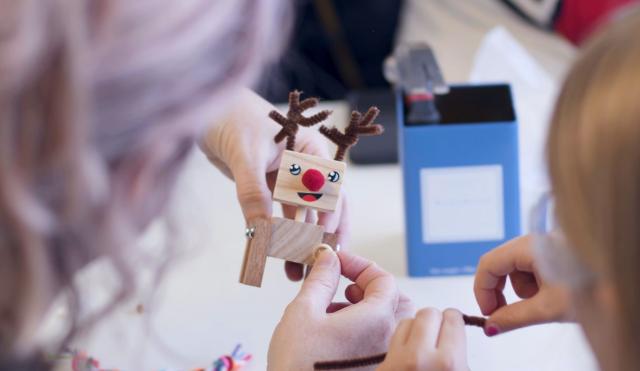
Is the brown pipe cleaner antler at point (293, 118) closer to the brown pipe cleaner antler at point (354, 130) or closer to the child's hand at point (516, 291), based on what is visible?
the brown pipe cleaner antler at point (354, 130)

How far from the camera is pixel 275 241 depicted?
30.2 inches

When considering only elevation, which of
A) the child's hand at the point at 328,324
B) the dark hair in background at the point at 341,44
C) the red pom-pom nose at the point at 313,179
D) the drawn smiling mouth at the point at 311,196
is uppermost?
the dark hair in background at the point at 341,44

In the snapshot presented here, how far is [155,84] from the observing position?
1.41ft

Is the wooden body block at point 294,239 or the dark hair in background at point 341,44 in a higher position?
the dark hair in background at point 341,44

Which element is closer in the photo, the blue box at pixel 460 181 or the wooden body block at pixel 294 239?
the wooden body block at pixel 294 239

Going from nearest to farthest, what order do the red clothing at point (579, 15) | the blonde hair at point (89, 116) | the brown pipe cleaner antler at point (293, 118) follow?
the blonde hair at point (89, 116) → the brown pipe cleaner antler at point (293, 118) → the red clothing at point (579, 15)

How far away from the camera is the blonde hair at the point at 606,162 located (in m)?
0.43

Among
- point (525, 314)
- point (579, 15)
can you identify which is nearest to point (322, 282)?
point (525, 314)

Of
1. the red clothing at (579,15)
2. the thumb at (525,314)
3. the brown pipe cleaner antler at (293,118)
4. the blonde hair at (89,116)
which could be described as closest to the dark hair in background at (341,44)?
the red clothing at (579,15)

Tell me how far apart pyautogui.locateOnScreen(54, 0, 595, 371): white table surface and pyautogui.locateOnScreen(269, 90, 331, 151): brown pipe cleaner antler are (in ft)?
0.28

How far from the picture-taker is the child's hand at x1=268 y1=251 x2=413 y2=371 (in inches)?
26.5

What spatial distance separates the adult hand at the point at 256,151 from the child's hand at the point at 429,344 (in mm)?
183

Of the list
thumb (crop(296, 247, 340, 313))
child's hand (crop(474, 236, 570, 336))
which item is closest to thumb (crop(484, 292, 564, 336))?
child's hand (crop(474, 236, 570, 336))

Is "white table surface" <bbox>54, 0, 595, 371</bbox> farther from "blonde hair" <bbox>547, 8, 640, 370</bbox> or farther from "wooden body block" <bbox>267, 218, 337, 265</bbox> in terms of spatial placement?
"blonde hair" <bbox>547, 8, 640, 370</bbox>
